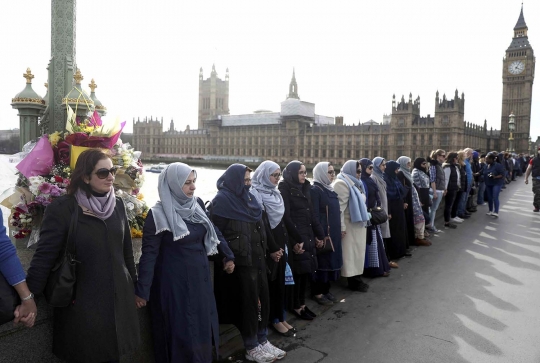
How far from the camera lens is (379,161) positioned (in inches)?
200

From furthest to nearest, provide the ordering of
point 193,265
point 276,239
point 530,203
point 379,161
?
point 530,203, point 379,161, point 276,239, point 193,265

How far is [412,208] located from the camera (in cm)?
588

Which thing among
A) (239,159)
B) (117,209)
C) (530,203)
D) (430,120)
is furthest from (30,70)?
(239,159)

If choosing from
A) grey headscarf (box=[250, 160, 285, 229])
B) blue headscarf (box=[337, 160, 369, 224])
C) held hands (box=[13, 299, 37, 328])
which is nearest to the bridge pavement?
blue headscarf (box=[337, 160, 369, 224])

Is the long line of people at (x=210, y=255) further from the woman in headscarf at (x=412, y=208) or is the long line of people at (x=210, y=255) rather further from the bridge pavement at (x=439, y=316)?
the woman in headscarf at (x=412, y=208)

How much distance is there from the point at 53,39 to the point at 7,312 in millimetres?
2881

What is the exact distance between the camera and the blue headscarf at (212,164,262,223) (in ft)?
8.72

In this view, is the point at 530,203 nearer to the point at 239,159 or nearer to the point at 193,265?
the point at 193,265

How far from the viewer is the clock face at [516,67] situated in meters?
60.1

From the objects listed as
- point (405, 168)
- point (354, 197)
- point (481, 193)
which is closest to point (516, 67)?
point (481, 193)

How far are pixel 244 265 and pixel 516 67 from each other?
70.5 metres

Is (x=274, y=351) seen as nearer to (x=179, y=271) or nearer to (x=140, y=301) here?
(x=179, y=271)

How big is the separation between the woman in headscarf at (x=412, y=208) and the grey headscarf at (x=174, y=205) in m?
4.15

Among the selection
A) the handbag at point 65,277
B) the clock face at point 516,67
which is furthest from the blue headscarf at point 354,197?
the clock face at point 516,67
